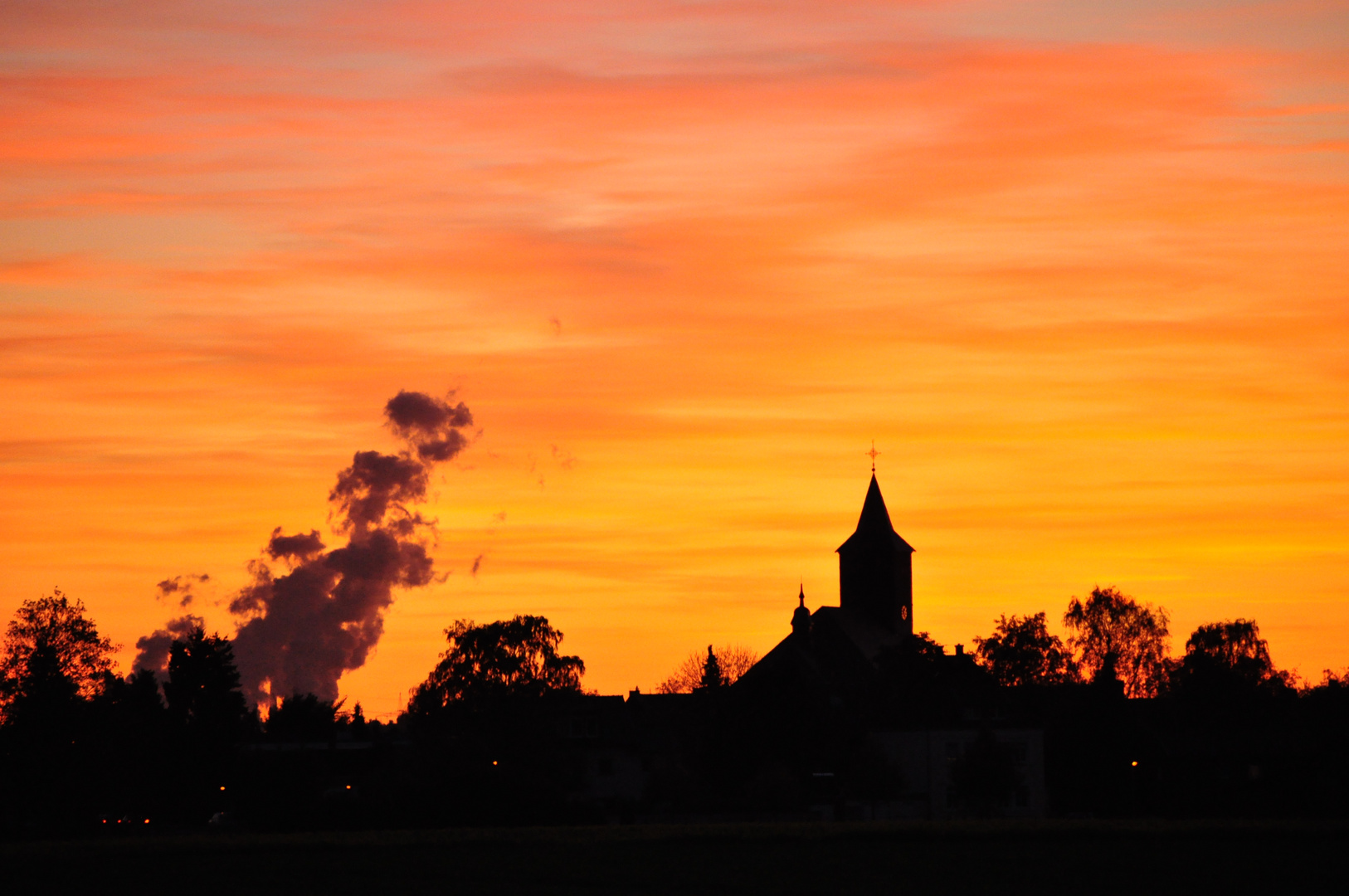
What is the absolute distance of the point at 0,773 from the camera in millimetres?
79250

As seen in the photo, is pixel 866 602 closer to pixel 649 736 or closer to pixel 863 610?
pixel 863 610

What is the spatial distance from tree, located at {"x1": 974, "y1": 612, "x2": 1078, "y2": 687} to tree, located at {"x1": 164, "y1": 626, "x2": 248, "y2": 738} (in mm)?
60134

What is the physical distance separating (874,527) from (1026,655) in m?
23.9

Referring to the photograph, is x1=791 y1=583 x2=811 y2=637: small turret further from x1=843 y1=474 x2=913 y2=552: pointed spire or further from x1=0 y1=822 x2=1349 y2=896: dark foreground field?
x1=0 y1=822 x2=1349 y2=896: dark foreground field

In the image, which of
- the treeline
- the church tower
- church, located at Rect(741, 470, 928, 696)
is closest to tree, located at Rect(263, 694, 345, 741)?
the treeline

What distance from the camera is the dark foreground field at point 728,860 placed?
160ft

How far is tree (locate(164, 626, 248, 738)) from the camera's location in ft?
338

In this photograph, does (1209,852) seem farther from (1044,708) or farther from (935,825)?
(1044,708)

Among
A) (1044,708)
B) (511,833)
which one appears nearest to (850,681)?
(1044,708)

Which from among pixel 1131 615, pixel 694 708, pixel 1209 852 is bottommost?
pixel 1209 852

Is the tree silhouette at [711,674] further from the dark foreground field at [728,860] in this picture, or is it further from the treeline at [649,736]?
the dark foreground field at [728,860]

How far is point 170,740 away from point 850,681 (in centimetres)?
6034

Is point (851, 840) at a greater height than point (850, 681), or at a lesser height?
lesser

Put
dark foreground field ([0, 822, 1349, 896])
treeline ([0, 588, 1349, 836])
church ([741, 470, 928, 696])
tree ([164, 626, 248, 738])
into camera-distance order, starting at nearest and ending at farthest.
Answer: dark foreground field ([0, 822, 1349, 896]) → treeline ([0, 588, 1349, 836]) → tree ([164, 626, 248, 738]) → church ([741, 470, 928, 696])
